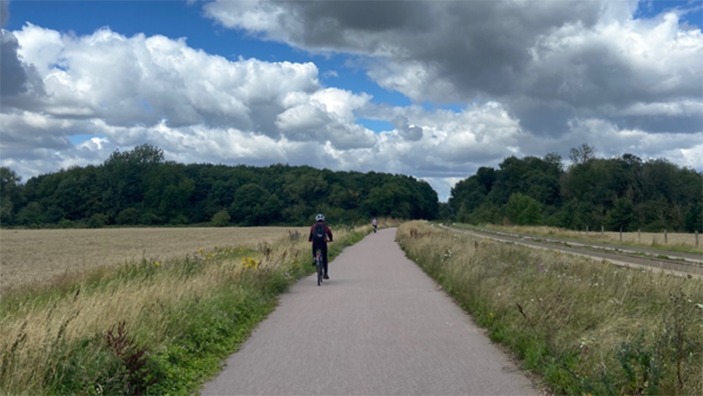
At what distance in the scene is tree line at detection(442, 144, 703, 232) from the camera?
299 feet

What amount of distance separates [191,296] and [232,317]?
30.7 inches

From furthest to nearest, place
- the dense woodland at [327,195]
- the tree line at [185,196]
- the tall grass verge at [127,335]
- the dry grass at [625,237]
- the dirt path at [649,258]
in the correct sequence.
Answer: the tree line at [185,196] → the dense woodland at [327,195] → the dry grass at [625,237] → the dirt path at [649,258] → the tall grass verge at [127,335]

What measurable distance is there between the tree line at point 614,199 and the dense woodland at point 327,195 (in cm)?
17

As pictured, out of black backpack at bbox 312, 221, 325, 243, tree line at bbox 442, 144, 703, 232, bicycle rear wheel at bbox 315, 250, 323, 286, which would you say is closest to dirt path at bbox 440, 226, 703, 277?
bicycle rear wheel at bbox 315, 250, 323, 286

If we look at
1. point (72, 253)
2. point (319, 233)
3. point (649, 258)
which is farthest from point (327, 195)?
point (319, 233)

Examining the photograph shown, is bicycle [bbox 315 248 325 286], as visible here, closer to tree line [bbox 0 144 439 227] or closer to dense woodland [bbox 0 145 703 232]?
dense woodland [bbox 0 145 703 232]

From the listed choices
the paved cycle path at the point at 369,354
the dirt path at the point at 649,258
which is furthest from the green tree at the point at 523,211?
the paved cycle path at the point at 369,354

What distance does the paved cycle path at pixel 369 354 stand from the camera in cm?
700

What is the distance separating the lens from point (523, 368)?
25.4ft

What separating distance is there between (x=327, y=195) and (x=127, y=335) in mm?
138368

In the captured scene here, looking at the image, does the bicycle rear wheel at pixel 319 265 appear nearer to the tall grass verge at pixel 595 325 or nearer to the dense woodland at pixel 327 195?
the tall grass verge at pixel 595 325

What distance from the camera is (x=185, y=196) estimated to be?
435 ft

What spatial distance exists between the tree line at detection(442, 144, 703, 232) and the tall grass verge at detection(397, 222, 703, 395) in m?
65.5

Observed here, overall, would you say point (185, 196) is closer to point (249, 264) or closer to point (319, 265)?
point (319, 265)
